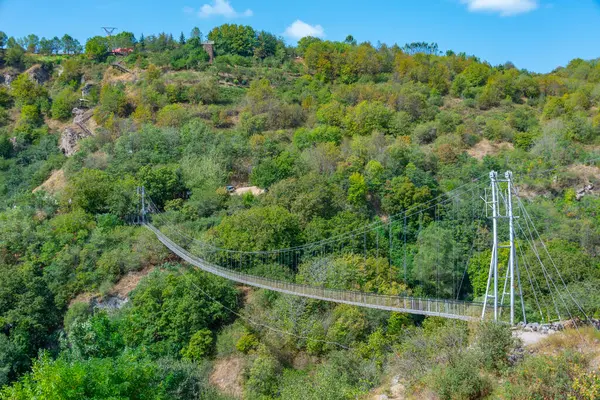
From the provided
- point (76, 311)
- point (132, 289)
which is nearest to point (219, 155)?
point (132, 289)

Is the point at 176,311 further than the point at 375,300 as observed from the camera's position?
Yes

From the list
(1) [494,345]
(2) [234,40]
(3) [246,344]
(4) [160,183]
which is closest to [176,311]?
(3) [246,344]

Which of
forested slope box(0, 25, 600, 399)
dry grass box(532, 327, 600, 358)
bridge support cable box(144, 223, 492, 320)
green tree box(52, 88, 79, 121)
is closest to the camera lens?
dry grass box(532, 327, 600, 358)

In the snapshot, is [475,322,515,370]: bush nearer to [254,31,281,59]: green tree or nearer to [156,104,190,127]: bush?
[156,104,190,127]: bush

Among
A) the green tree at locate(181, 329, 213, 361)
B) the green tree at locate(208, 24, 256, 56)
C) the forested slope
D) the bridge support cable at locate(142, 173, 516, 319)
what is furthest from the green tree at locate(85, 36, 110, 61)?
the green tree at locate(181, 329, 213, 361)

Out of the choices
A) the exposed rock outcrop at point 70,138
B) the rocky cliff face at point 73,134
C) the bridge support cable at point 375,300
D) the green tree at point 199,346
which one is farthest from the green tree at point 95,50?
the green tree at point 199,346

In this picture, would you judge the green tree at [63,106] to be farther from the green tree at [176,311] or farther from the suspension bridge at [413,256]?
the green tree at [176,311]

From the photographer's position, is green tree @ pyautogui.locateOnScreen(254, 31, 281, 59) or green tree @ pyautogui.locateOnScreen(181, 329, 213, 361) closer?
green tree @ pyautogui.locateOnScreen(181, 329, 213, 361)

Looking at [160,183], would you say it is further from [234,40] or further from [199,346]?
[234,40]
